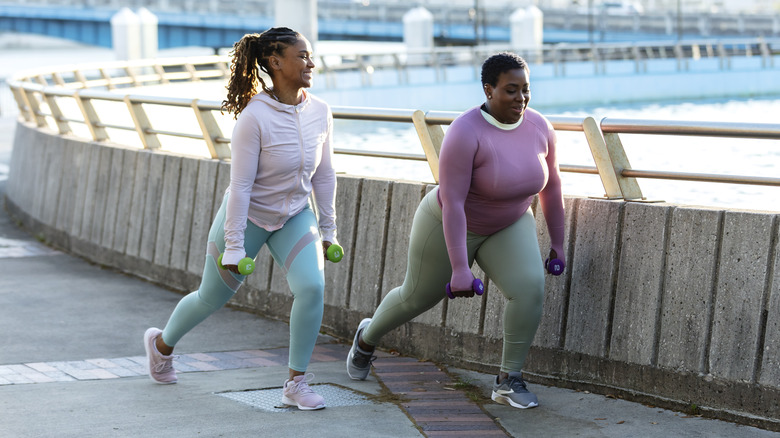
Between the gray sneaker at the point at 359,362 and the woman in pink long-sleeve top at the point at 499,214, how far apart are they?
401 millimetres

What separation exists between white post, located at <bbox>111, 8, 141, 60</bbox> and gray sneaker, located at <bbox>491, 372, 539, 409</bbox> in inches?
1485

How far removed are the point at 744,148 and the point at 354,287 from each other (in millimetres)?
12273

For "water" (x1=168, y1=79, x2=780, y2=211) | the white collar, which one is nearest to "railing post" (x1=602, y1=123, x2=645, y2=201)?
the white collar

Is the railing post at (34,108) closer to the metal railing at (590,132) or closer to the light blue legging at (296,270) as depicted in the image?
the metal railing at (590,132)

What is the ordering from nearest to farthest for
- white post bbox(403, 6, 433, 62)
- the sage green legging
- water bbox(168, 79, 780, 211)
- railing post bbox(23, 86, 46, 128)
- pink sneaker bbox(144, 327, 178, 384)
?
the sage green legging < pink sneaker bbox(144, 327, 178, 384) < water bbox(168, 79, 780, 211) < railing post bbox(23, 86, 46, 128) < white post bbox(403, 6, 433, 62)

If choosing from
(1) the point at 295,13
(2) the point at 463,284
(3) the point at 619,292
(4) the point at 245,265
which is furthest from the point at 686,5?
(4) the point at 245,265

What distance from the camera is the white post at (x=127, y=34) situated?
41094 millimetres

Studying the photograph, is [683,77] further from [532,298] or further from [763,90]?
[532,298]

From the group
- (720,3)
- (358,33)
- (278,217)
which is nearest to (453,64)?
(278,217)

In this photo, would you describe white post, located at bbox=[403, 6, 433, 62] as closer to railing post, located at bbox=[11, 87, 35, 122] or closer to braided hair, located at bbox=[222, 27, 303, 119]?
railing post, located at bbox=[11, 87, 35, 122]

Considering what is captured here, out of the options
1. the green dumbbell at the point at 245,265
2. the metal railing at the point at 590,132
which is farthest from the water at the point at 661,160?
the green dumbbell at the point at 245,265

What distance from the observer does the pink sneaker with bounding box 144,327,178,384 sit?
593 cm

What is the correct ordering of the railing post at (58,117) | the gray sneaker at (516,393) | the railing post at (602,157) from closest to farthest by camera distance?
the gray sneaker at (516,393)
the railing post at (602,157)
the railing post at (58,117)

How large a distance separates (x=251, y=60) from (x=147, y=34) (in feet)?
126
